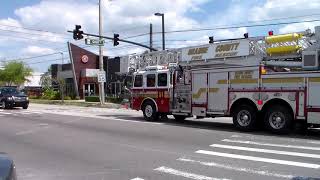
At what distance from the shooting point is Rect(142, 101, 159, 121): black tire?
2139 cm

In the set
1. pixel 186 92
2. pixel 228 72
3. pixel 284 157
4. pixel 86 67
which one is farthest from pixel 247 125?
pixel 86 67

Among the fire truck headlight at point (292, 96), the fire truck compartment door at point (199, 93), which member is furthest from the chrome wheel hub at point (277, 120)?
the fire truck compartment door at point (199, 93)

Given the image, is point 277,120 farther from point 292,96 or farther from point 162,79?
point 162,79

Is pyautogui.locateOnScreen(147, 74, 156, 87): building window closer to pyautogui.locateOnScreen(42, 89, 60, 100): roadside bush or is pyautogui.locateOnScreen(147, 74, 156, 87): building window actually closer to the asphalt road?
the asphalt road

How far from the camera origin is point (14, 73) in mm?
86125

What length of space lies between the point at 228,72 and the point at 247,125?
2.00 meters

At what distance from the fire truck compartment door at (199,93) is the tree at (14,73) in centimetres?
7152

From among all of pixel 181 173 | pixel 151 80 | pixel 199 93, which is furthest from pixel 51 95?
pixel 181 173

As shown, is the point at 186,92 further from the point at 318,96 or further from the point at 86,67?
the point at 86,67

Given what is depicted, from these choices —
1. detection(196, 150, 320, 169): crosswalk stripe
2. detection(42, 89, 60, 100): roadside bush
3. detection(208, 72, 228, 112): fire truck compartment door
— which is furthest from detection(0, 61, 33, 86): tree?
detection(196, 150, 320, 169): crosswalk stripe

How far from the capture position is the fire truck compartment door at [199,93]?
1822cm

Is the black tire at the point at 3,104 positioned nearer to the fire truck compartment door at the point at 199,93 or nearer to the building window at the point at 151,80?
the building window at the point at 151,80

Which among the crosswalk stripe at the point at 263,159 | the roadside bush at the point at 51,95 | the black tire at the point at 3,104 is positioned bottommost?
the crosswalk stripe at the point at 263,159

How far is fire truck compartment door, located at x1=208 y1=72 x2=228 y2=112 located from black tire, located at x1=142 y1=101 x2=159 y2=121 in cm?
395
